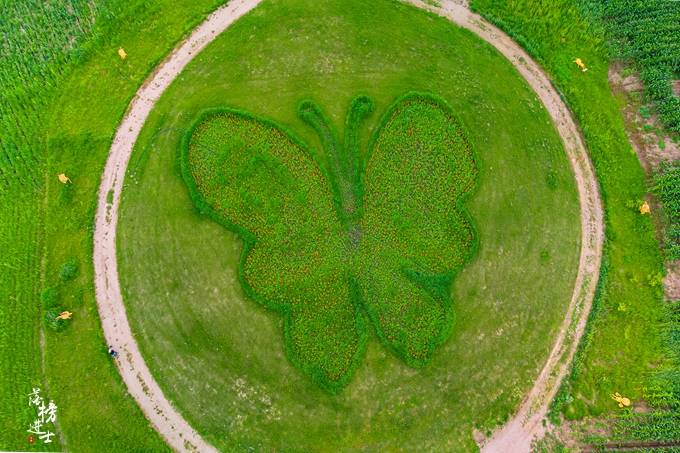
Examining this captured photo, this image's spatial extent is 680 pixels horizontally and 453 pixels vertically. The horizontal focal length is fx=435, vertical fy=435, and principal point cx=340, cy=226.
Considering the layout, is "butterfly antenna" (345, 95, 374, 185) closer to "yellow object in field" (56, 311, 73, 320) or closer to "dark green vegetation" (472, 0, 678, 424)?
"dark green vegetation" (472, 0, 678, 424)

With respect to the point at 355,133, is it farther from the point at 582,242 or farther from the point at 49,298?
the point at 49,298

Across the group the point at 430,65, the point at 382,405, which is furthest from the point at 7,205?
the point at 430,65

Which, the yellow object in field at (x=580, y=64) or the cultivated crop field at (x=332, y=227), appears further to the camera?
the yellow object in field at (x=580, y=64)

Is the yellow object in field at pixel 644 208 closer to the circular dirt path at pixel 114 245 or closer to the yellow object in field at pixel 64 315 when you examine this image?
the circular dirt path at pixel 114 245

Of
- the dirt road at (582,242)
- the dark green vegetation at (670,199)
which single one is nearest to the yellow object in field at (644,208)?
the dark green vegetation at (670,199)

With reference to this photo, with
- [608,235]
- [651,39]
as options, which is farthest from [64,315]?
[651,39]

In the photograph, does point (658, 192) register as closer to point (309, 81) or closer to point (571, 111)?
point (571, 111)
